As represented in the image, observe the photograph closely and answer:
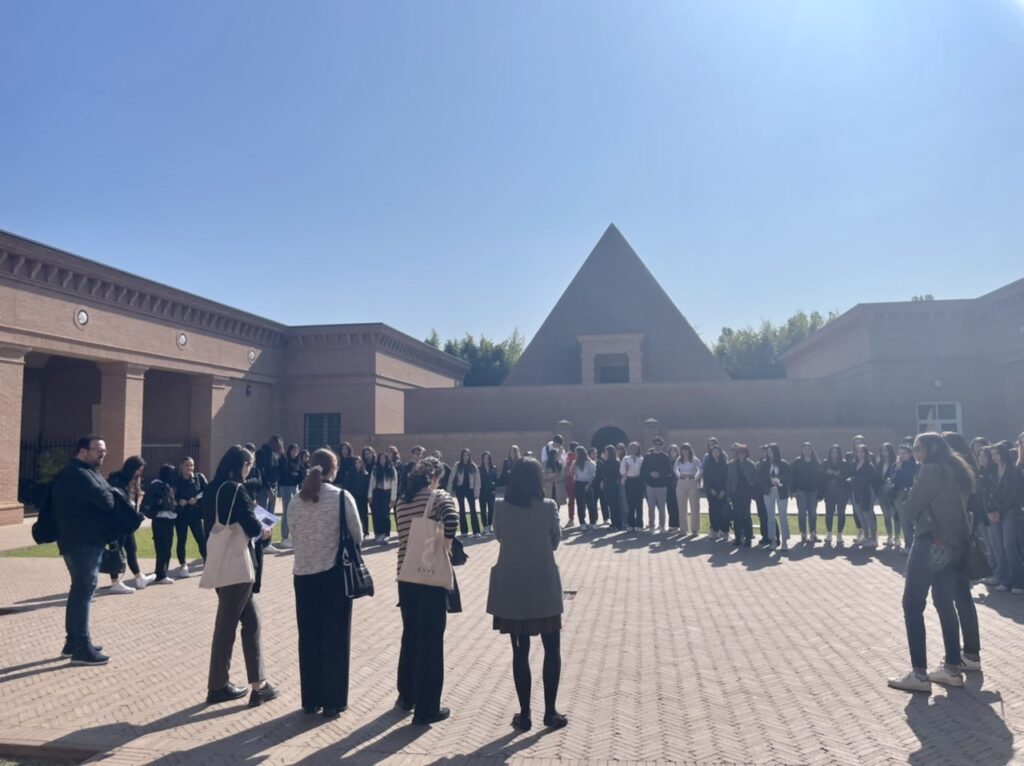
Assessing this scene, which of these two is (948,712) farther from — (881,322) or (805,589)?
(881,322)

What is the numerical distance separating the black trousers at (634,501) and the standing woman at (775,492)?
2612 millimetres

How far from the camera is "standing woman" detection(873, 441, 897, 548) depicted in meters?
11.2

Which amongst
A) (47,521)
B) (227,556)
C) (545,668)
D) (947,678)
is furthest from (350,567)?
(947,678)

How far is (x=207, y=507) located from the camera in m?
5.24

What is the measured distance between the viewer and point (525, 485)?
4.59 m

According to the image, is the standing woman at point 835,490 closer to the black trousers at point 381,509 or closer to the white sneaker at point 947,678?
the white sneaker at point 947,678

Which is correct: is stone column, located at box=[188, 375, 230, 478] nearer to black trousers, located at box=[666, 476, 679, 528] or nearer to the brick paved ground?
the brick paved ground

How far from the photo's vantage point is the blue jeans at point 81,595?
5996 mm

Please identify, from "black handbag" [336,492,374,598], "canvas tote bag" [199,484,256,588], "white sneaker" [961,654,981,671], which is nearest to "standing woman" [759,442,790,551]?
"white sneaker" [961,654,981,671]

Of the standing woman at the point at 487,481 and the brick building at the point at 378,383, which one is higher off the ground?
the brick building at the point at 378,383

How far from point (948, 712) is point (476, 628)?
4.11 metres

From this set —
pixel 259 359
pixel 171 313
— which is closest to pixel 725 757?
pixel 171 313

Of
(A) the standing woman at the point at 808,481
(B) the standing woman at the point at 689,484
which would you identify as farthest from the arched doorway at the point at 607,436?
(A) the standing woman at the point at 808,481

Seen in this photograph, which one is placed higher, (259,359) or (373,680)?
(259,359)
